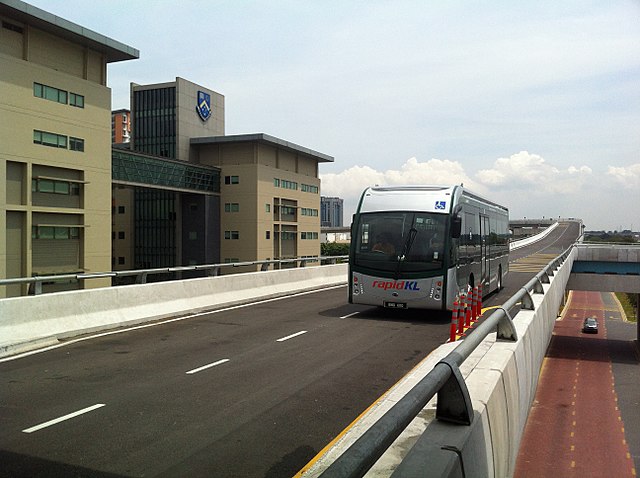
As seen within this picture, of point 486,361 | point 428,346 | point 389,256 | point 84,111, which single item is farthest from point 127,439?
point 84,111

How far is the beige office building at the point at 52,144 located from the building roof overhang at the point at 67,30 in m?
0.07

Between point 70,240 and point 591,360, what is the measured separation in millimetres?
39042

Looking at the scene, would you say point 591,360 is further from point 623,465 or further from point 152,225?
point 152,225

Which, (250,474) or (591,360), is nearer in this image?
(250,474)

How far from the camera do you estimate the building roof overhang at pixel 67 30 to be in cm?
3888

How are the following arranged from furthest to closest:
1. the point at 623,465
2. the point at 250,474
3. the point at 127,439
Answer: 1. the point at 623,465
2. the point at 127,439
3. the point at 250,474

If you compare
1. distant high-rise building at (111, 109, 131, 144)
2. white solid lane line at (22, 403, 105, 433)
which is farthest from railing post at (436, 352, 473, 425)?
distant high-rise building at (111, 109, 131, 144)

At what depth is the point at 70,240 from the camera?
43.1 meters

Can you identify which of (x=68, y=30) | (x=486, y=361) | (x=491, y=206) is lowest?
(x=486, y=361)

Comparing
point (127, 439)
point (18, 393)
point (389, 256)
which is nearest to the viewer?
point (127, 439)

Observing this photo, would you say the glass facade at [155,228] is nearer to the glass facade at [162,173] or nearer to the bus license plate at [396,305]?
the glass facade at [162,173]

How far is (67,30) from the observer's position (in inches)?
1672

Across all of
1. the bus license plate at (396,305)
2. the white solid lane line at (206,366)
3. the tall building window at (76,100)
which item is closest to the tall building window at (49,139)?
the tall building window at (76,100)

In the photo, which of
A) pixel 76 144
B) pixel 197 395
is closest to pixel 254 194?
pixel 76 144
